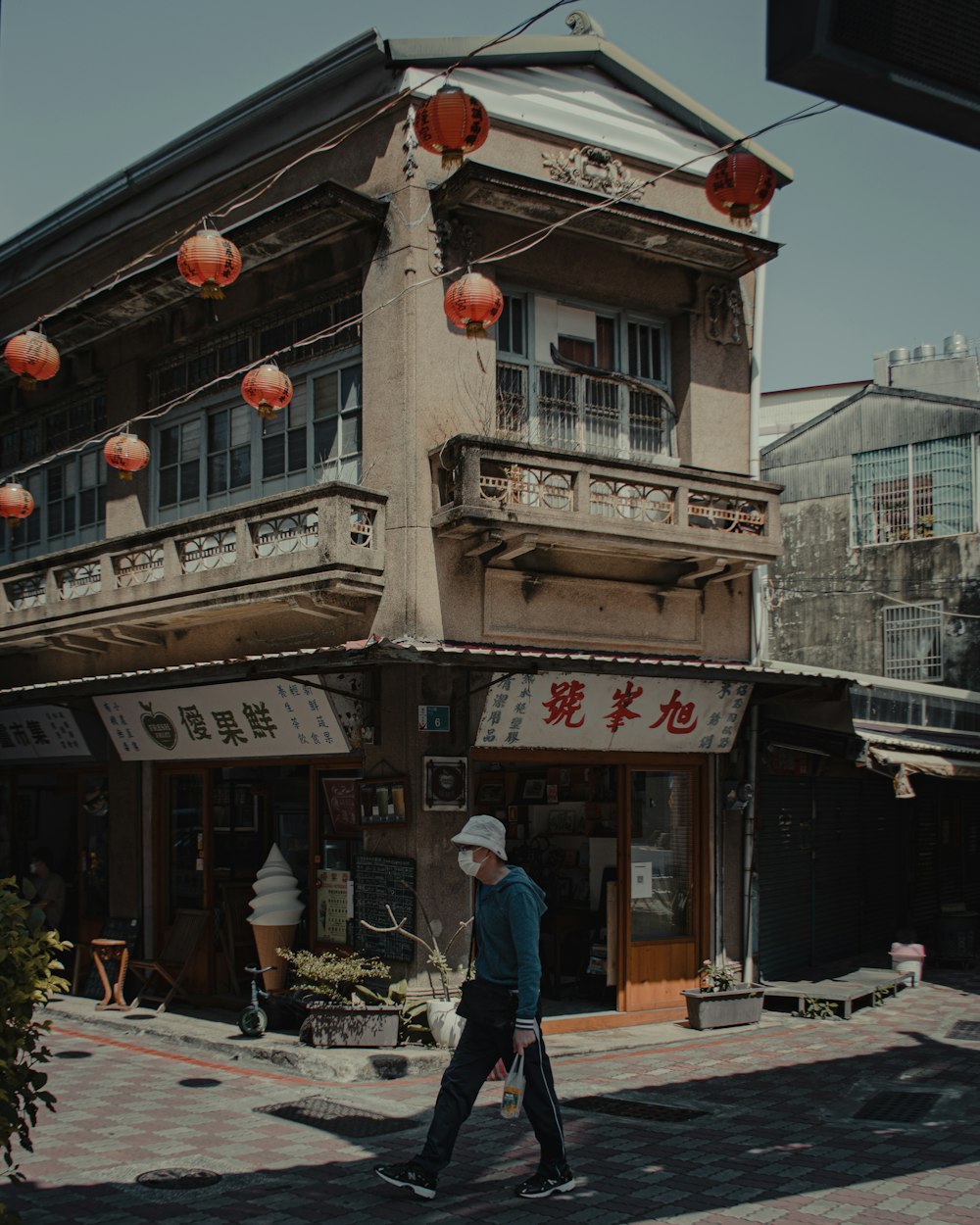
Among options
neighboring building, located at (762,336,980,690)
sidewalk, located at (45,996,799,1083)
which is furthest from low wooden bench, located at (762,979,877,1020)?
neighboring building, located at (762,336,980,690)

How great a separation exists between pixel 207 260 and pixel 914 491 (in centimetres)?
1925

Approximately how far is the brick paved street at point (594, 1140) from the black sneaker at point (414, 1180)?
0.12 meters

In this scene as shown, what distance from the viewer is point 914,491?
26.7 meters

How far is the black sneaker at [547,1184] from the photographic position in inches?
301

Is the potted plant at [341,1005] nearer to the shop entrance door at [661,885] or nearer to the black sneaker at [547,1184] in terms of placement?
the shop entrance door at [661,885]

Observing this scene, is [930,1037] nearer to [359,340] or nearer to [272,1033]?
[272,1033]

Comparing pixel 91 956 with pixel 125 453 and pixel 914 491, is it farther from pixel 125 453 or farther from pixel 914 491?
pixel 914 491

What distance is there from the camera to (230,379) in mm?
15695

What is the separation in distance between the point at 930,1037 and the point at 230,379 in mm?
10800

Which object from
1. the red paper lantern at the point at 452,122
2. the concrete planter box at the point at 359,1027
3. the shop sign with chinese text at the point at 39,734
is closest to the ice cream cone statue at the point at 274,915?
the concrete planter box at the point at 359,1027

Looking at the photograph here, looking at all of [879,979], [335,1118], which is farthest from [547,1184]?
[879,979]

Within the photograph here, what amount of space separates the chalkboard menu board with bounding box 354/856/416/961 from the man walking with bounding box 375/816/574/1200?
4.79m

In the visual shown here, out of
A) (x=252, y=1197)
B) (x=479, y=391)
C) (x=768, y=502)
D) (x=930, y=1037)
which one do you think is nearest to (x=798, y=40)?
(x=252, y=1197)

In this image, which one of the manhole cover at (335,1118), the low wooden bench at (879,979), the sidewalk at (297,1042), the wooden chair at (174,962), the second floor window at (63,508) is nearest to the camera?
the manhole cover at (335,1118)
